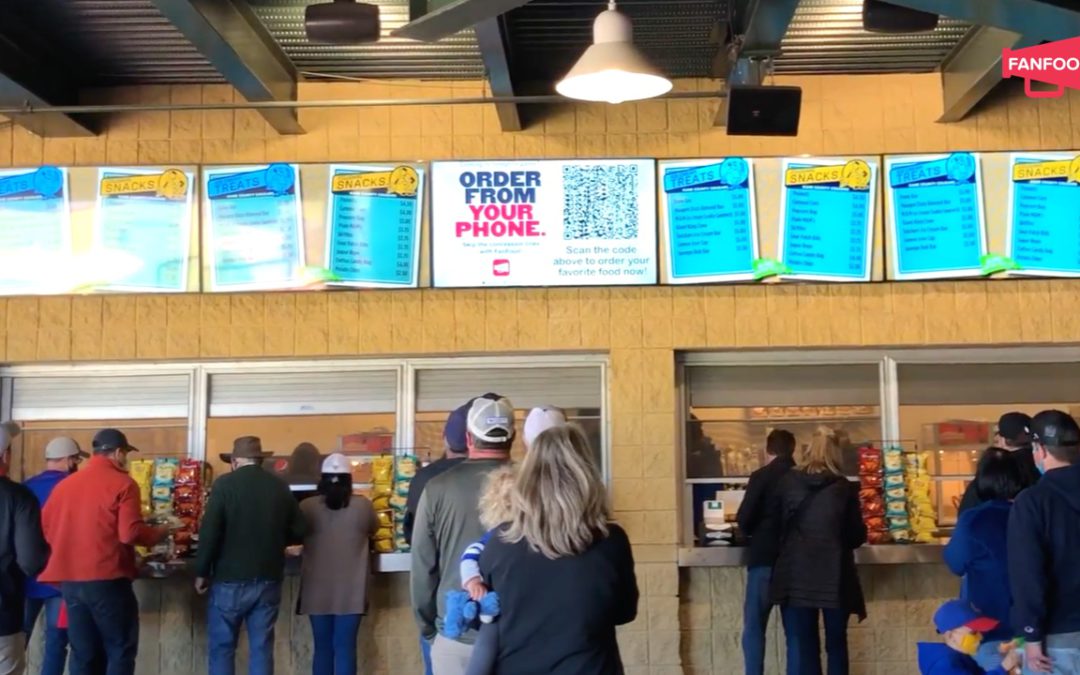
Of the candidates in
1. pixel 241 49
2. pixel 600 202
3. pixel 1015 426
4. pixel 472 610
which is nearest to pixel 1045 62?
pixel 1015 426

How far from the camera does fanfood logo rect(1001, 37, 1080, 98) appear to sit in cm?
560

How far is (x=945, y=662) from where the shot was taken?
4445 millimetres

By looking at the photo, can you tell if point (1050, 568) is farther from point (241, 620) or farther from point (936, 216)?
point (241, 620)

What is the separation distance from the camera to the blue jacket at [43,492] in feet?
19.4

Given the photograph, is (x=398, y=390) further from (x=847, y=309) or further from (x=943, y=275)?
(x=943, y=275)

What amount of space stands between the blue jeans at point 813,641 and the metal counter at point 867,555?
1.66 feet

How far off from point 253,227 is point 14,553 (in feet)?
8.46

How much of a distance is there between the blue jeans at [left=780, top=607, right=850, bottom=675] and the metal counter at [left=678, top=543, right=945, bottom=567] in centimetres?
51

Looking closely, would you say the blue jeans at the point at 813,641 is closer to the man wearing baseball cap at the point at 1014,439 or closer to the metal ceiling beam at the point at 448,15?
the man wearing baseball cap at the point at 1014,439

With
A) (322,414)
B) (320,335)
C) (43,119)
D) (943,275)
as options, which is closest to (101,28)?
(43,119)

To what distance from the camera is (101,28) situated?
596 cm

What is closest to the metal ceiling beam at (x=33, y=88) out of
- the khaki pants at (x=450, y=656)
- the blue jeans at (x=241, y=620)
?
the blue jeans at (x=241, y=620)

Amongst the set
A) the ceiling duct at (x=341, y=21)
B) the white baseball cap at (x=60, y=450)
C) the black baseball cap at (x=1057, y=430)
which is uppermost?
the ceiling duct at (x=341, y=21)

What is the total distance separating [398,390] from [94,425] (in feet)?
5.86
